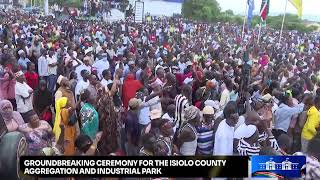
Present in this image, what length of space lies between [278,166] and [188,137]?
0.95m

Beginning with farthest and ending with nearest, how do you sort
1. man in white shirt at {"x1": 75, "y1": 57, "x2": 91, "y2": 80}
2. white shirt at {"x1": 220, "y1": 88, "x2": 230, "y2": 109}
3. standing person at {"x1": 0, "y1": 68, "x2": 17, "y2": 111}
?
man in white shirt at {"x1": 75, "y1": 57, "x2": 91, "y2": 80} → white shirt at {"x1": 220, "y1": 88, "x2": 230, "y2": 109} → standing person at {"x1": 0, "y1": 68, "x2": 17, "y2": 111}

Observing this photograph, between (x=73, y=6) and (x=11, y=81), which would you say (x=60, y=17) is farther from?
(x=11, y=81)

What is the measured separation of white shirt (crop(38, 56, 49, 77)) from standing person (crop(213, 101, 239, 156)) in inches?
198

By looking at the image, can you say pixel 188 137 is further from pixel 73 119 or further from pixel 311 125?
pixel 311 125

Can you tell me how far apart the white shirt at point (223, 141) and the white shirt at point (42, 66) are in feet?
16.7

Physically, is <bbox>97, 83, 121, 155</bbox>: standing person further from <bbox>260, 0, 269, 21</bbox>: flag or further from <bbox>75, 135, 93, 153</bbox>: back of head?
<bbox>260, 0, 269, 21</bbox>: flag

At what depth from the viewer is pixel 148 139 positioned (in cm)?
430

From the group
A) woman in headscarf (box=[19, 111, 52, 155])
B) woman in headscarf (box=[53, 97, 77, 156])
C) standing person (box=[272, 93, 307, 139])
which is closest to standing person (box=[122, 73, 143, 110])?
woman in headscarf (box=[53, 97, 77, 156])

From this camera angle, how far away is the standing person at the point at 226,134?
4.84m

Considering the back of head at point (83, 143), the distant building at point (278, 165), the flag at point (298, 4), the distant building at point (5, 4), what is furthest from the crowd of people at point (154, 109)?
the distant building at point (5, 4)

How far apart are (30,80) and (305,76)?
5.78 m

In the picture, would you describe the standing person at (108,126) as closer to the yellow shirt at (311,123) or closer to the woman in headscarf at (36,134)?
the woman in headscarf at (36,134)

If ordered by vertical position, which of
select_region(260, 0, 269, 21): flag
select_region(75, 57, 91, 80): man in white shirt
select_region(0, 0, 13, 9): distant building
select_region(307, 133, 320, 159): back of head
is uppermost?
select_region(260, 0, 269, 21): flag

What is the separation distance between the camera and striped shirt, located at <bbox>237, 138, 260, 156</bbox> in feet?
15.6
